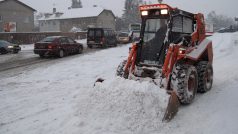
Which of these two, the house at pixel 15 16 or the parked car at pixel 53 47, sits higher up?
the house at pixel 15 16

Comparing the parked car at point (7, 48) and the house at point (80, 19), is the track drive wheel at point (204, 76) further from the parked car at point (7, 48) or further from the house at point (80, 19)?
the house at point (80, 19)

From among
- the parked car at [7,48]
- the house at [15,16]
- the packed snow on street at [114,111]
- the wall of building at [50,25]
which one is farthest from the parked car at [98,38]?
the wall of building at [50,25]

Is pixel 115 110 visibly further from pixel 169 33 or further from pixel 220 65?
pixel 220 65

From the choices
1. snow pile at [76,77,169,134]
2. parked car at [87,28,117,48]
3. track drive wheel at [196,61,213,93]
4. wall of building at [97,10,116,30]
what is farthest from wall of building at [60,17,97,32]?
snow pile at [76,77,169,134]

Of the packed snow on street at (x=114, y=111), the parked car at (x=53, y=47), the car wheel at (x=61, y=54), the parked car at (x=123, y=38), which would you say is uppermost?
the parked car at (x=123, y=38)

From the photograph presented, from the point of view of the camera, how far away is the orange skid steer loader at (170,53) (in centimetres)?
770

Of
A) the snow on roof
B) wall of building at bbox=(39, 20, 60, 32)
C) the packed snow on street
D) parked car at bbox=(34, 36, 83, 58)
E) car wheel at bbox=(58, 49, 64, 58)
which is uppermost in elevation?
the snow on roof

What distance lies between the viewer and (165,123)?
672 cm

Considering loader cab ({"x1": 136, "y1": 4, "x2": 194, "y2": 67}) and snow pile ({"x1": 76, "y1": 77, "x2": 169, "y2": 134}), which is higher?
loader cab ({"x1": 136, "y1": 4, "x2": 194, "y2": 67})

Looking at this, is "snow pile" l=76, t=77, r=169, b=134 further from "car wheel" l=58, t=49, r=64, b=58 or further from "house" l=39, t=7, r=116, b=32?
"house" l=39, t=7, r=116, b=32

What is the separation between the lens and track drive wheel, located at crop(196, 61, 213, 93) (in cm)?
908

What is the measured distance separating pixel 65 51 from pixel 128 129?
15235 millimetres

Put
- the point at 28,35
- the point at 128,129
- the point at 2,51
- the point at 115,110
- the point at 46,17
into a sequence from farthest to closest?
the point at 46,17, the point at 28,35, the point at 2,51, the point at 115,110, the point at 128,129

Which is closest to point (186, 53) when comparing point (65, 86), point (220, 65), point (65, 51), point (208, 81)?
point (208, 81)
